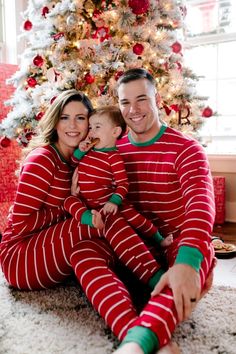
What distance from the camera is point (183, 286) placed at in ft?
3.77

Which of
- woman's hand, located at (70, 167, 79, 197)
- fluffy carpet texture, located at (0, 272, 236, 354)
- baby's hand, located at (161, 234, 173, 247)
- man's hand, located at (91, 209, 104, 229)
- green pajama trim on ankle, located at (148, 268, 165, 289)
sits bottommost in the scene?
fluffy carpet texture, located at (0, 272, 236, 354)

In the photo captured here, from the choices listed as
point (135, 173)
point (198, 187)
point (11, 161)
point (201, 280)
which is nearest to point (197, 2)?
point (11, 161)

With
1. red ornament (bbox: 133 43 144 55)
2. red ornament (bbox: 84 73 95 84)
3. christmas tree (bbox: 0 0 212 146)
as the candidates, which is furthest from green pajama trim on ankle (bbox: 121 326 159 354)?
red ornament (bbox: 133 43 144 55)

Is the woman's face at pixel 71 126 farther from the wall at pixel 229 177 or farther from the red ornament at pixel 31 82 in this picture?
the wall at pixel 229 177

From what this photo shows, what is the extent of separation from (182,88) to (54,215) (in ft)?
5.18

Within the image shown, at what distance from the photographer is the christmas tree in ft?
8.66

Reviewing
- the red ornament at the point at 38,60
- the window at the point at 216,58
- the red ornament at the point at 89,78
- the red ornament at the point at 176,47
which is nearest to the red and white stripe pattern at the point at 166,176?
the red ornament at the point at 89,78

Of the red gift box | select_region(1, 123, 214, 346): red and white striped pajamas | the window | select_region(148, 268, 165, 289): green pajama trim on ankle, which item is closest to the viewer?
select_region(1, 123, 214, 346): red and white striped pajamas

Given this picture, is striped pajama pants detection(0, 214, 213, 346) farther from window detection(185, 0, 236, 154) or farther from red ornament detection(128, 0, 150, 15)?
window detection(185, 0, 236, 154)

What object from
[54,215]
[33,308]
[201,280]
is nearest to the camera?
[201,280]

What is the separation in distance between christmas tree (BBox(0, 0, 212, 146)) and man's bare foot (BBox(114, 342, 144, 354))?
180cm

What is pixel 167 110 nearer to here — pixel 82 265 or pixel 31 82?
pixel 31 82

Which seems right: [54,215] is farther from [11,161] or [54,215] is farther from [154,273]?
[11,161]

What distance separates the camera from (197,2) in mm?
3639
